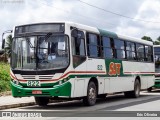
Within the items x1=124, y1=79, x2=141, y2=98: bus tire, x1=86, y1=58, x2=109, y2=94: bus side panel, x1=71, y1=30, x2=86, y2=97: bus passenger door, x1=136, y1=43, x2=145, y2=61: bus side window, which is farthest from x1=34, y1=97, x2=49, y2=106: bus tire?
x1=136, y1=43, x2=145, y2=61: bus side window

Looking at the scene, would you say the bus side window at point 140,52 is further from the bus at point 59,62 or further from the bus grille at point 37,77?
the bus grille at point 37,77

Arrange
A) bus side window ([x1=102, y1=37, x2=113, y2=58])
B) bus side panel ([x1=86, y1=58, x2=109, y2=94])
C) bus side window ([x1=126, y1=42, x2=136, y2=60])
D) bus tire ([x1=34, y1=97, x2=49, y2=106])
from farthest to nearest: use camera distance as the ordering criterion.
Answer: bus side window ([x1=126, y1=42, x2=136, y2=60]) < bus side window ([x1=102, y1=37, x2=113, y2=58]) < bus tire ([x1=34, y1=97, x2=49, y2=106]) < bus side panel ([x1=86, y1=58, x2=109, y2=94])

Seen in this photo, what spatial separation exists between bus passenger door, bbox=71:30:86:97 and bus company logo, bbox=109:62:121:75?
2.84m

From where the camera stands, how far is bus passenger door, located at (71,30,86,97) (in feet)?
51.4

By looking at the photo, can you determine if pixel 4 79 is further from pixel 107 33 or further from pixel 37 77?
pixel 37 77

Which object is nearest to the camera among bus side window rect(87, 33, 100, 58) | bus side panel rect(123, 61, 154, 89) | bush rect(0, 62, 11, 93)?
bus side window rect(87, 33, 100, 58)

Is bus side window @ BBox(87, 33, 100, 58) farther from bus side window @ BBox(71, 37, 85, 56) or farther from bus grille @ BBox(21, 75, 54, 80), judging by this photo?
bus grille @ BBox(21, 75, 54, 80)

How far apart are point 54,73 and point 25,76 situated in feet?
3.77

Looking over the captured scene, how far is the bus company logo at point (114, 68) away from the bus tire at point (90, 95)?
2030mm

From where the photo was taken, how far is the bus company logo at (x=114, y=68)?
19.0m

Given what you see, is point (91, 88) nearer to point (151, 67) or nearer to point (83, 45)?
point (83, 45)

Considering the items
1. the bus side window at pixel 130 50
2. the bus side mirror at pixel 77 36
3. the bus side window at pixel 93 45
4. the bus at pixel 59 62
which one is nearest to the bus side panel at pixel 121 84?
the bus at pixel 59 62

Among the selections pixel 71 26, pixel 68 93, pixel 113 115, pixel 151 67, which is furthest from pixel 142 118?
pixel 151 67

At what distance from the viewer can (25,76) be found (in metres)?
15.6
